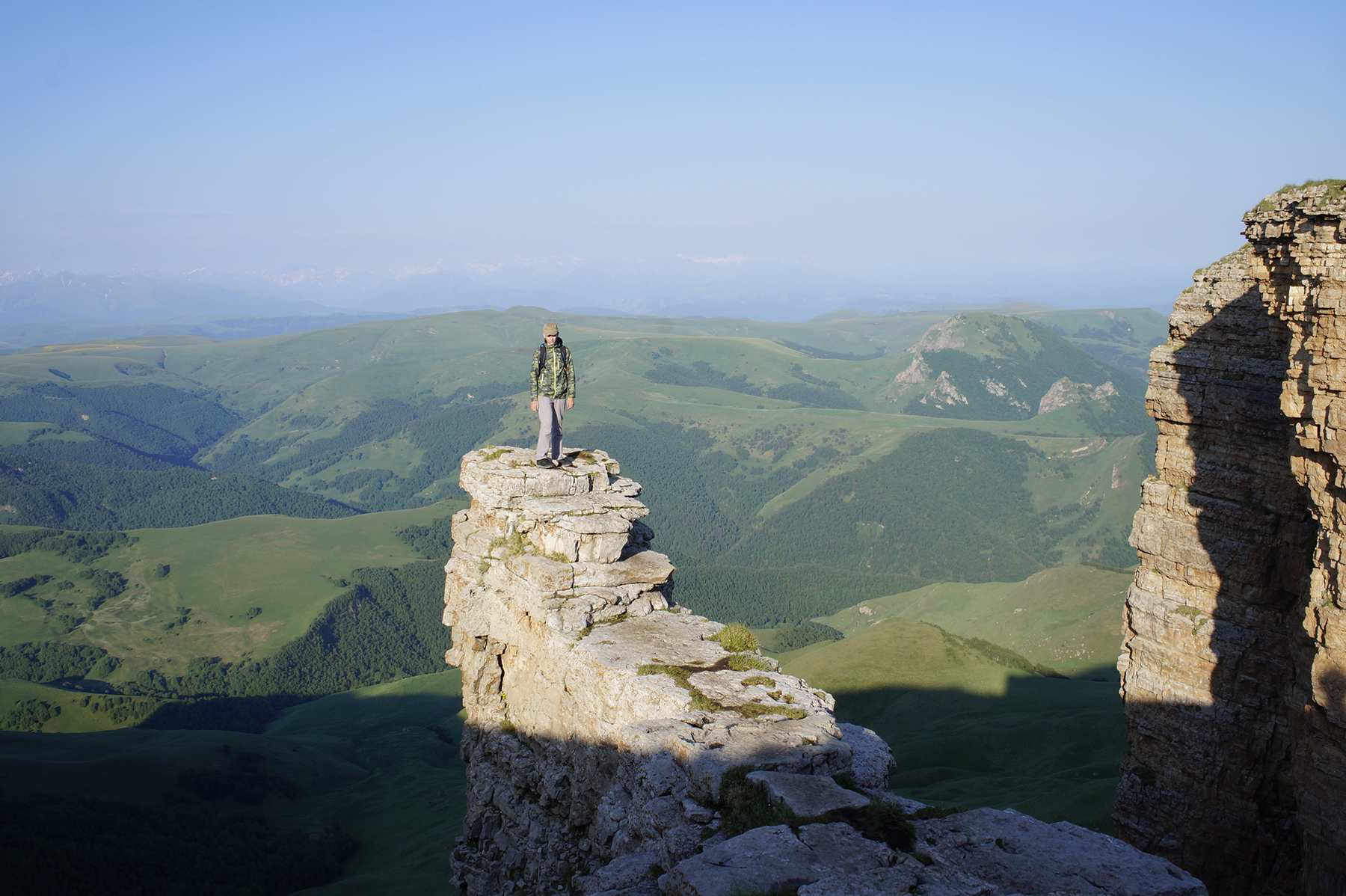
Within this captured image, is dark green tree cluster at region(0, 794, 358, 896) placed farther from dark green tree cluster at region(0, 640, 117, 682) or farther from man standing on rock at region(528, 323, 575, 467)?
dark green tree cluster at region(0, 640, 117, 682)

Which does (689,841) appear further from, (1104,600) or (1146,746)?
(1104,600)

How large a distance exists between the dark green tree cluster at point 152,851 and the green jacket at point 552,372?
73.6 meters

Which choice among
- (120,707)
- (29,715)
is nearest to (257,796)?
(29,715)

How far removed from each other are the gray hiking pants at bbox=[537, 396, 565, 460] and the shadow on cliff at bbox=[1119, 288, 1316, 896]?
19767 millimetres

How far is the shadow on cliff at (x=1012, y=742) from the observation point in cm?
4847

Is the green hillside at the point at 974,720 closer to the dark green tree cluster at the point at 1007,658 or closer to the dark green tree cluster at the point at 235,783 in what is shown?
the dark green tree cluster at the point at 1007,658

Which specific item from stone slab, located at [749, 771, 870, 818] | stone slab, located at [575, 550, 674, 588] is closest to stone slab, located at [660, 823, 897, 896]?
stone slab, located at [749, 771, 870, 818]

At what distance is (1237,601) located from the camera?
2186cm

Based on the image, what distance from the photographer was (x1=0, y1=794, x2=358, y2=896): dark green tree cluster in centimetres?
7238

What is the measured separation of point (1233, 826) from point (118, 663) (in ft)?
712

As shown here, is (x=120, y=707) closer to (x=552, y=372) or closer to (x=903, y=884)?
(x=552, y=372)

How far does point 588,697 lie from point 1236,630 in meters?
17.7

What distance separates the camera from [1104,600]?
122 metres

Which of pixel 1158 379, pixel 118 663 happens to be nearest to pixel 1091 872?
pixel 1158 379
